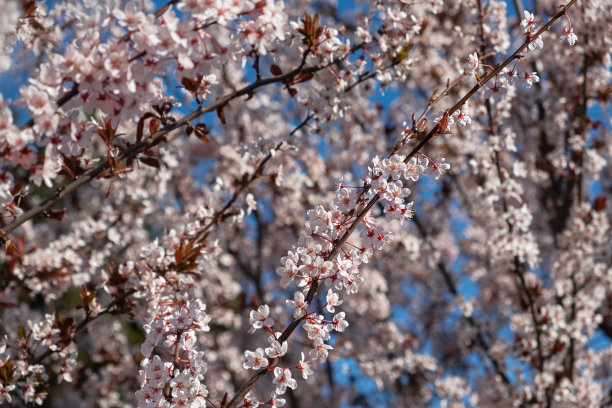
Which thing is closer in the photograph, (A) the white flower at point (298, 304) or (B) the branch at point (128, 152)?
(B) the branch at point (128, 152)

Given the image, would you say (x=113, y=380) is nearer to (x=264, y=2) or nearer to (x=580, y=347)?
(x=580, y=347)

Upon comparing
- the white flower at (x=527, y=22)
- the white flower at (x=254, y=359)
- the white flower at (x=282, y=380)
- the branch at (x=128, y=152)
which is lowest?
the white flower at (x=282, y=380)

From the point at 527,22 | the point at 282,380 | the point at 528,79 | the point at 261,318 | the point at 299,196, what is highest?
the point at 299,196

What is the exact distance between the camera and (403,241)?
5.82m

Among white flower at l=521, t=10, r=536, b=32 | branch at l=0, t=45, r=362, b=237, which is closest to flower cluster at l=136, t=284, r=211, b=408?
branch at l=0, t=45, r=362, b=237

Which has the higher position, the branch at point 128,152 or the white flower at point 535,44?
the white flower at point 535,44

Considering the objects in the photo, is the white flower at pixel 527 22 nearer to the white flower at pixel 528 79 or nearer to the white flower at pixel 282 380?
the white flower at pixel 528 79

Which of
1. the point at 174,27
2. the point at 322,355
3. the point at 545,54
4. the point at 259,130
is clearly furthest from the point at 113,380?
the point at 545,54

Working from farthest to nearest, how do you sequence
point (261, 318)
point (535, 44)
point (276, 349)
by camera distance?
point (535, 44)
point (261, 318)
point (276, 349)

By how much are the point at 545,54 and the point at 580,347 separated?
11.3 ft

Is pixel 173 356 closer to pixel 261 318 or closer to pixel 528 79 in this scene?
pixel 261 318

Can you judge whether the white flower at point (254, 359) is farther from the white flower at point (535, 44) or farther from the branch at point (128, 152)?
the white flower at point (535, 44)

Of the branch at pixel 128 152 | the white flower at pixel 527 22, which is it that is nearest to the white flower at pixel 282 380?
the branch at pixel 128 152

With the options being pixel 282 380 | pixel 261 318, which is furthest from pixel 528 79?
pixel 282 380
